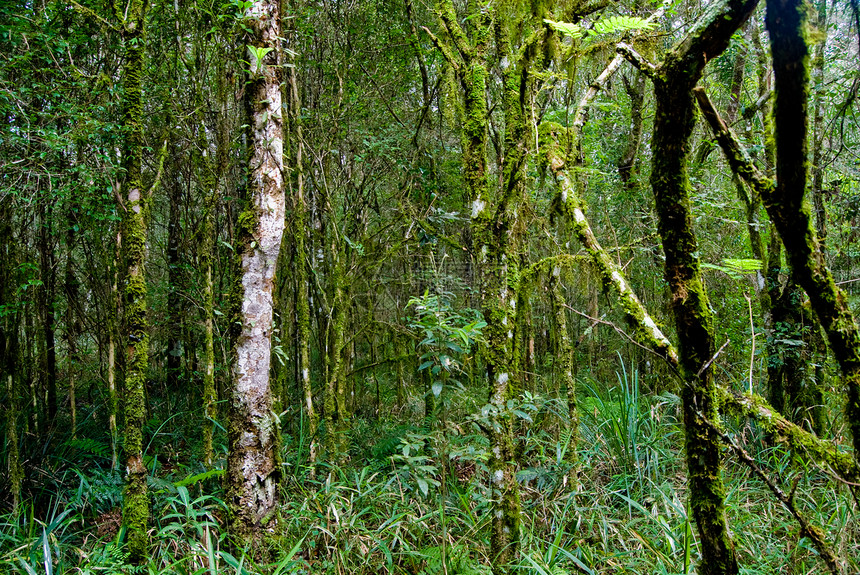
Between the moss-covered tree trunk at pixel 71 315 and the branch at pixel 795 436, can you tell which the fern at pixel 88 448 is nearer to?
the moss-covered tree trunk at pixel 71 315

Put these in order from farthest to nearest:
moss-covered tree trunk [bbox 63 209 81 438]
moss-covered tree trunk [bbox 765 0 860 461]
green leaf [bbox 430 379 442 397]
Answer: moss-covered tree trunk [bbox 63 209 81 438] → green leaf [bbox 430 379 442 397] → moss-covered tree trunk [bbox 765 0 860 461]

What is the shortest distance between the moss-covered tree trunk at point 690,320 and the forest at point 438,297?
0.01 meters

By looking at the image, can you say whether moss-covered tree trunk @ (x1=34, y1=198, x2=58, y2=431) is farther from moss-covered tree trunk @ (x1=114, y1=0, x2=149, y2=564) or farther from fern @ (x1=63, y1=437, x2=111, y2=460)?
moss-covered tree trunk @ (x1=114, y1=0, x2=149, y2=564)

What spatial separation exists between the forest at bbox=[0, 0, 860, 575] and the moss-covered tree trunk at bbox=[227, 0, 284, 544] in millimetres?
16

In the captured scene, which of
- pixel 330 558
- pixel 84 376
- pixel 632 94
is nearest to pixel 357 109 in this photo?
pixel 632 94

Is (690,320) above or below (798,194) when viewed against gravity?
below

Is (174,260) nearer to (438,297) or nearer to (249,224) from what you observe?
(249,224)

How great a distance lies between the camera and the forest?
160 centimetres

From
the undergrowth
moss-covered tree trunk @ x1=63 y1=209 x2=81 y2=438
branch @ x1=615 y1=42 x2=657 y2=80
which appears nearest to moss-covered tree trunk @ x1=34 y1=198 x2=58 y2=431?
moss-covered tree trunk @ x1=63 y1=209 x2=81 y2=438

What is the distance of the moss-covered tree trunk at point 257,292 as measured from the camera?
291 centimetres

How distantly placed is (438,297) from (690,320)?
1435 millimetres

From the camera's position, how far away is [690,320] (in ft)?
5.17

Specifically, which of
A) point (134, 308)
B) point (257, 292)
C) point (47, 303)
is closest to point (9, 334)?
point (47, 303)

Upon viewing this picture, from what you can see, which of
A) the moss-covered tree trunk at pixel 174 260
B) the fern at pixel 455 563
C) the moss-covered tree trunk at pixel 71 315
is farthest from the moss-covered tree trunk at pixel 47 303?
the fern at pixel 455 563
